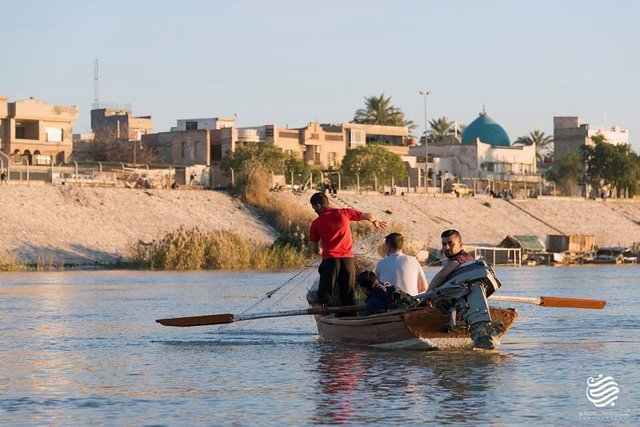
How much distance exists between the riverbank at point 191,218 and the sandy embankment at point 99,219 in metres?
0.05

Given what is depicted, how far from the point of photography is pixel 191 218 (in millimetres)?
77312

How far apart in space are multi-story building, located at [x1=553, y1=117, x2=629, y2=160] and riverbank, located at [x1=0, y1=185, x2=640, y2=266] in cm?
3192

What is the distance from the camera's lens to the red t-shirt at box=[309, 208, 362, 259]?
20891 millimetres

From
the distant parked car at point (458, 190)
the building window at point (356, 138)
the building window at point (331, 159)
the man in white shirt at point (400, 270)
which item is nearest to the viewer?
the man in white shirt at point (400, 270)

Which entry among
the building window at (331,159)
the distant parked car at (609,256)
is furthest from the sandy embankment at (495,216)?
the building window at (331,159)

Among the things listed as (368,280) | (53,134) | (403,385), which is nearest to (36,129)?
(53,134)

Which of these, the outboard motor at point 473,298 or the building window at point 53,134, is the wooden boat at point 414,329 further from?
the building window at point 53,134

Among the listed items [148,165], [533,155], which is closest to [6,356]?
[148,165]

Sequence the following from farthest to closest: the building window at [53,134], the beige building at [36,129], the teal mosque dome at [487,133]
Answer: the teal mosque dome at [487,133]
the building window at [53,134]
the beige building at [36,129]

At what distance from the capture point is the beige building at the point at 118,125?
115 meters

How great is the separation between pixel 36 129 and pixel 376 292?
8427 cm

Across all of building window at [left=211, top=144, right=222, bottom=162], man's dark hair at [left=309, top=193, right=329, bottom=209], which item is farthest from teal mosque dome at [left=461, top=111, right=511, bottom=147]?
man's dark hair at [left=309, top=193, right=329, bottom=209]

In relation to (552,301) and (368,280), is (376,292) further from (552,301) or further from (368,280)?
(552,301)

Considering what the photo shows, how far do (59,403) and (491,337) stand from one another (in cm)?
619
